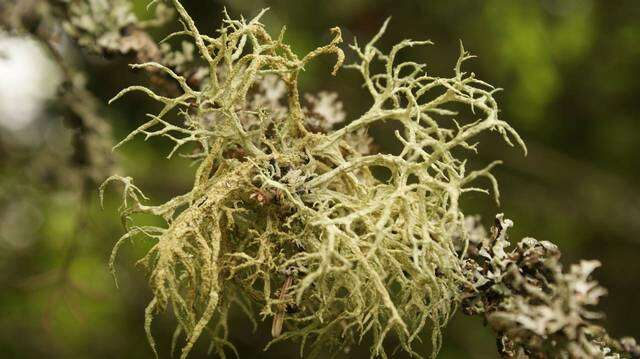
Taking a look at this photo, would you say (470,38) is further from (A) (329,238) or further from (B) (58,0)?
(A) (329,238)

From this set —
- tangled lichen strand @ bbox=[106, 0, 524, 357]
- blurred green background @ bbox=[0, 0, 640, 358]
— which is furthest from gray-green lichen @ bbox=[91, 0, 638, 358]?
blurred green background @ bbox=[0, 0, 640, 358]

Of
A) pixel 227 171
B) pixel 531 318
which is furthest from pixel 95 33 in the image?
pixel 531 318

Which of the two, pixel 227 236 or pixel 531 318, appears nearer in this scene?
pixel 531 318

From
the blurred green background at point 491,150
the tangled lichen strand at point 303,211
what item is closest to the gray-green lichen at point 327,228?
the tangled lichen strand at point 303,211

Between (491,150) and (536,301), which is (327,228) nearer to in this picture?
(536,301)

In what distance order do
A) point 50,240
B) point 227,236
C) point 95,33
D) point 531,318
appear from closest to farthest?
point 531,318 < point 227,236 < point 95,33 < point 50,240

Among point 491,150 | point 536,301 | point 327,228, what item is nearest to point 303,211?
point 327,228

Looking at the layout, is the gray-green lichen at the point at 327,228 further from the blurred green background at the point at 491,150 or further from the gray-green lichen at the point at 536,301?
the blurred green background at the point at 491,150
